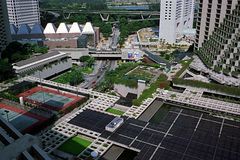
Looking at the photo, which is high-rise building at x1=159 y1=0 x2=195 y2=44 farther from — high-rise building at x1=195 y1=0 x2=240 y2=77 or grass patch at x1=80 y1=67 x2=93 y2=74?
grass patch at x1=80 y1=67 x2=93 y2=74

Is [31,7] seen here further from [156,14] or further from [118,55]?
[156,14]

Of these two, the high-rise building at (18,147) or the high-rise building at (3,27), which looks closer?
the high-rise building at (18,147)

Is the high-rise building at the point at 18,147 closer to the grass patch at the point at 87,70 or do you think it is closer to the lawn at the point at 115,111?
the lawn at the point at 115,111

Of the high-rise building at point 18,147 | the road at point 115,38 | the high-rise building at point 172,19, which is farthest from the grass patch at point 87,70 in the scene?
the high-rise building at point 18,147

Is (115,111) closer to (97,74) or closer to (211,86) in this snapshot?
(211,86)

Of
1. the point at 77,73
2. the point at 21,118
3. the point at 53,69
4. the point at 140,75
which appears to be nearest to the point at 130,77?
the point at 140,75

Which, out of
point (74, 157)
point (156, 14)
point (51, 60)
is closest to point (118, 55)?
point (51, 60)

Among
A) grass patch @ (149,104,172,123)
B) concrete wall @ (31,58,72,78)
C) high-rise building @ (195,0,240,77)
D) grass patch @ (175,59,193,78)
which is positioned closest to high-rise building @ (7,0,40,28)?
concrete wall @ (31,58,72,78)
